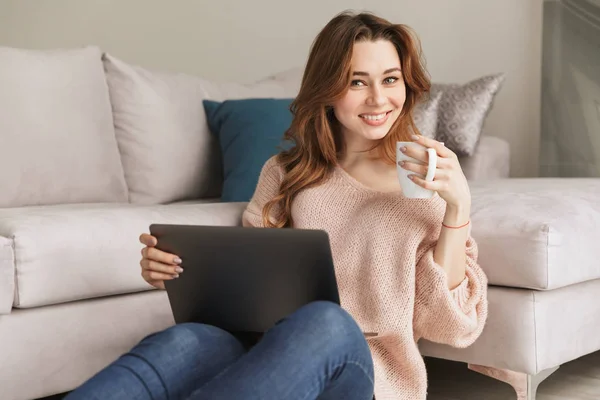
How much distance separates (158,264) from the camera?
1486mm

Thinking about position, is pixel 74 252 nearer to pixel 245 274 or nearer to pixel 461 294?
pixel 245 274

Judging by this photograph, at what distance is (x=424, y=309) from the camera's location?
155 cm

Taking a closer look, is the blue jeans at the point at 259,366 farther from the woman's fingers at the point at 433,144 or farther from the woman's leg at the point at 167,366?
the woman's fingers at the point at 433,144

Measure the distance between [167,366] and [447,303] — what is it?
53cm

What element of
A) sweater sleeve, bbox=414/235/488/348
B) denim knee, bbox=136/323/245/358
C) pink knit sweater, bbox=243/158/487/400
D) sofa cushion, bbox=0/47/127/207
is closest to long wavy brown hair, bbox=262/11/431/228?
pink knit sweater, bbox=243/158/487/400

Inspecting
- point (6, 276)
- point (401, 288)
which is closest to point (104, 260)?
point (6, 276)

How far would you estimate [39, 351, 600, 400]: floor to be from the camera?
211 cm

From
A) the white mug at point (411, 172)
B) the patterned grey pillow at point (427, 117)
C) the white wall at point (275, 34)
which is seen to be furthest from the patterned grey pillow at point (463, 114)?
the white mug at point (411, 172)

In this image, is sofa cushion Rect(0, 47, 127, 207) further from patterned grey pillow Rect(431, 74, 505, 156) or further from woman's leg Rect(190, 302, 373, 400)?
woman's leg Rect(190, 302, 373, 400)

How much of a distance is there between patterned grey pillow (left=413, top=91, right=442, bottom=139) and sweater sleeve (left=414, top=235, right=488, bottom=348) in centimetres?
112

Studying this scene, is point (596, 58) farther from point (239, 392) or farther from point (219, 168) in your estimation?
point (239, 392)

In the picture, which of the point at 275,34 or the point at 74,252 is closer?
the point at 74,252

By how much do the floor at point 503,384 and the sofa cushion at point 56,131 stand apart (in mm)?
1078

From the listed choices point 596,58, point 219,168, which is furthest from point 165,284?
point 596,58
